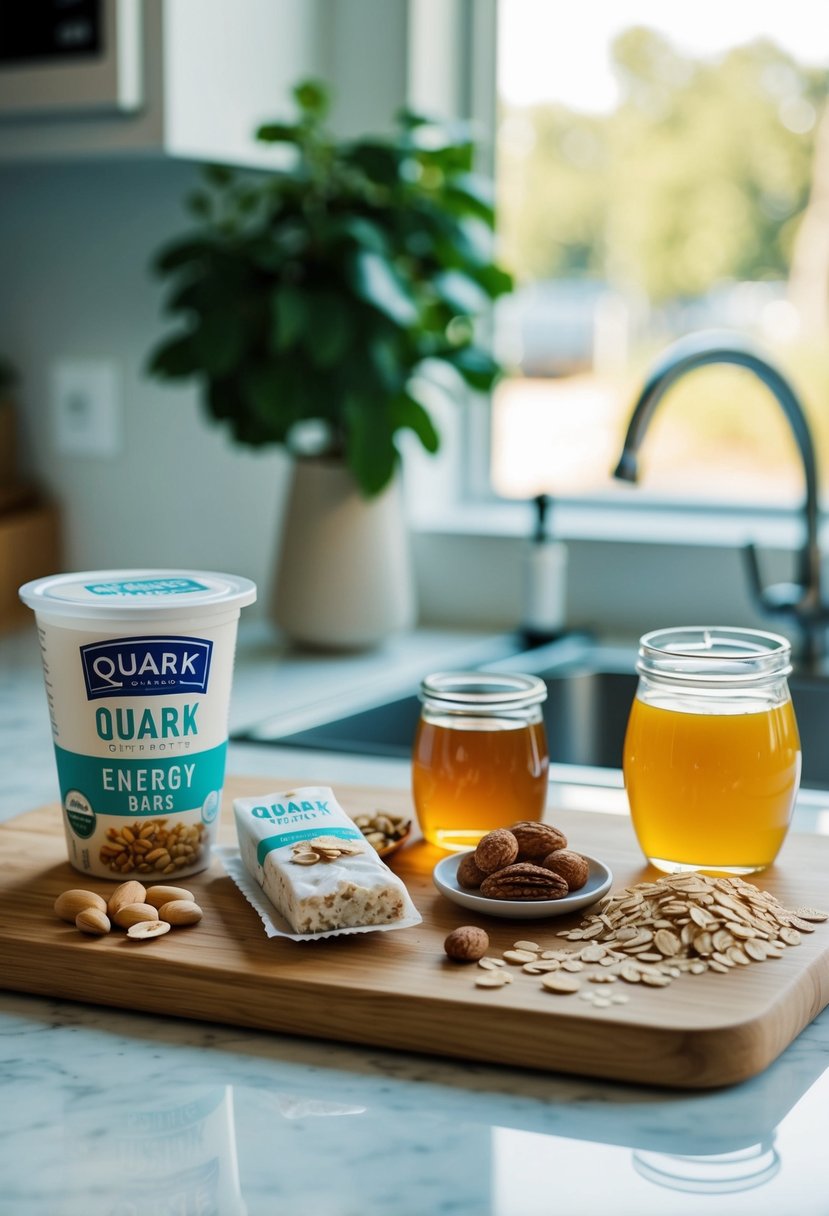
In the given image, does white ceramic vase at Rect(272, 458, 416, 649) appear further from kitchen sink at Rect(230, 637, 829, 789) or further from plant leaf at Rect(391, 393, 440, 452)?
kitchen sink at Rect(230, 637, 829, 789)

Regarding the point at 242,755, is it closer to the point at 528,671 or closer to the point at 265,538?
the point at 528,671

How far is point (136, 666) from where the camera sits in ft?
3.18

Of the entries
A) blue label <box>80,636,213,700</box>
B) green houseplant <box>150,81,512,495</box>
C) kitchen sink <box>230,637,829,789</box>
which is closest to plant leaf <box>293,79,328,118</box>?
green houseplant <box>150,81,512,495</box>

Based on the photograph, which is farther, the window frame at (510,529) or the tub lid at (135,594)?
the window frame at (510,529)

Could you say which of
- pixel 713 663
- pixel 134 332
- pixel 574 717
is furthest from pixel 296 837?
pixel 134 332

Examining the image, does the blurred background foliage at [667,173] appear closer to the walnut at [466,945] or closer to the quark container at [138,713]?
the quark container at [138,713]

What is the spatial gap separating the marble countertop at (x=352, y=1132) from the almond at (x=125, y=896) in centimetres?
7

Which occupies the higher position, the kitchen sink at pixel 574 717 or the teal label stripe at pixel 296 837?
the teal label stripe at pixel 296 837

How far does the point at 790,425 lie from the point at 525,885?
0.95 meters

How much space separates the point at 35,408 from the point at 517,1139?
5.86 ft

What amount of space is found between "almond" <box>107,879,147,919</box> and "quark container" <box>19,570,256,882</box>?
45 mm

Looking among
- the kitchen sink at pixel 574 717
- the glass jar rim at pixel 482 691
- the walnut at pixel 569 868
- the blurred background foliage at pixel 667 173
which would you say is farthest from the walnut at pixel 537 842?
the blurred background foliage at pixel 667 173

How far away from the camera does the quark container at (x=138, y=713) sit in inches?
38.2

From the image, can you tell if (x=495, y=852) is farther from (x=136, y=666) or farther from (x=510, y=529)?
(x=510, y=529)
